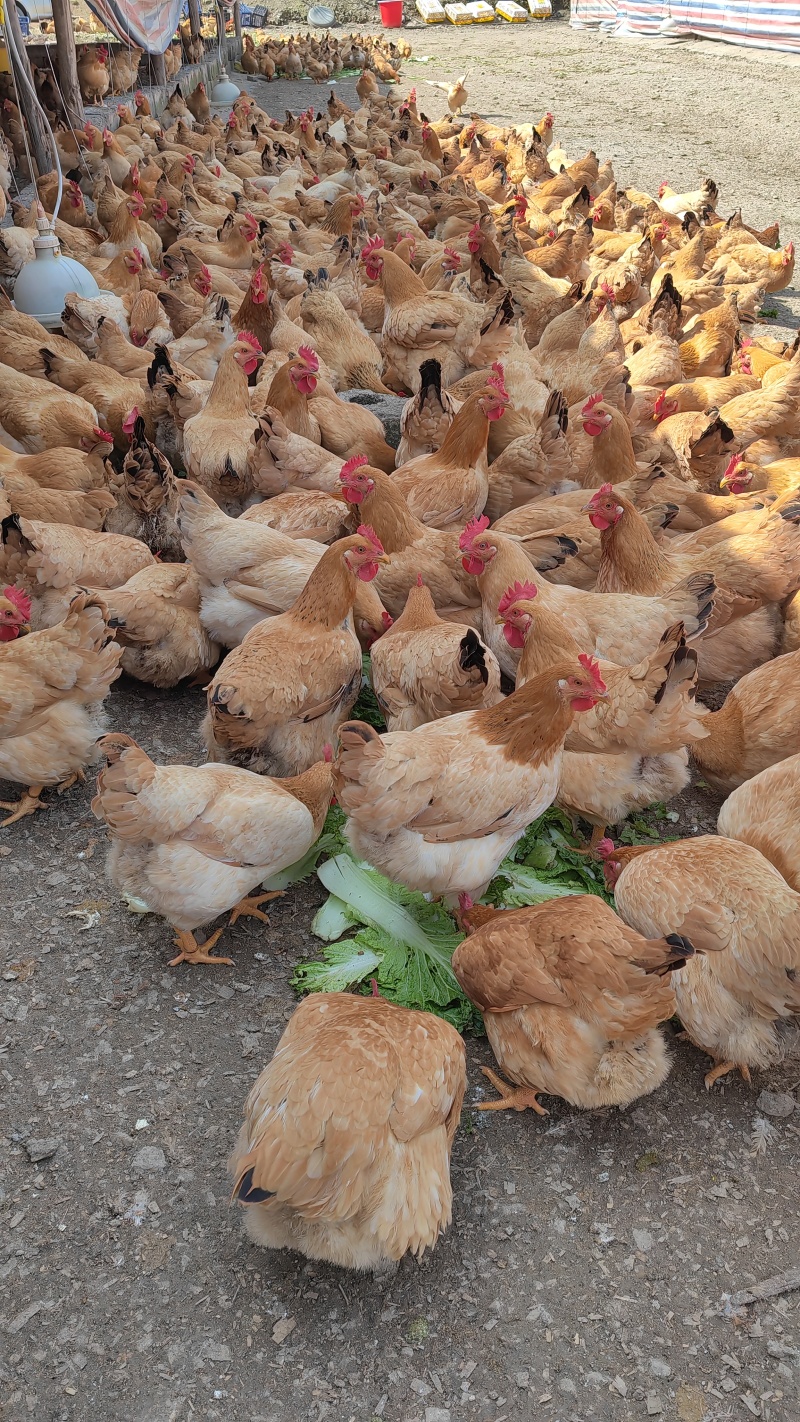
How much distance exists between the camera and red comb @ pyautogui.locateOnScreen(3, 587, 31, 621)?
377 centimetres

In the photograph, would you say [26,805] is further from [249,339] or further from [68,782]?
[249,339]

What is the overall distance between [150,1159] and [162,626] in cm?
219

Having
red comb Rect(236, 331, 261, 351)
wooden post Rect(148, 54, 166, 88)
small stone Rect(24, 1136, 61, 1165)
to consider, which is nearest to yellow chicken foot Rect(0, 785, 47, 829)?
small stone Rect(24, 1136, 61, 1165)

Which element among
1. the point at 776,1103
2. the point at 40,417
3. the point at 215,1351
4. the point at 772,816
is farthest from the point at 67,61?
the point at 215,1351

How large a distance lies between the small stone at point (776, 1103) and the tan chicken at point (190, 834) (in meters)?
1.64

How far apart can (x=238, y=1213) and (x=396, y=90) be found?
69.9ft

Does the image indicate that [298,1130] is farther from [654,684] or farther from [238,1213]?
[654,684]

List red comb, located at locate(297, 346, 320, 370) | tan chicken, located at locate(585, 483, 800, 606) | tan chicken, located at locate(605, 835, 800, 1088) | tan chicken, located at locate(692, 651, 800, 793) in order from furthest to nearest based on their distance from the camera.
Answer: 1. red comb, located at locate(297, 346, 320, 370)
2. tan chicken, located at locate(585, 483, 800, 606)
3. tan chicken, located at locate(692, 651, 800, 793)
4. tan chicken, located at locate(605, 835, 800, 1088)

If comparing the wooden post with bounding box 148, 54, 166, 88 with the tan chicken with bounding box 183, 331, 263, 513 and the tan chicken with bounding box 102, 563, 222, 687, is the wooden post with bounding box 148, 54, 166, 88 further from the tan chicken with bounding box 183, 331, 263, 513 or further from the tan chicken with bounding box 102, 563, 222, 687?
the tan chicken with bounding box 102, 563, 222, 687

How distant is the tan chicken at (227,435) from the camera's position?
4945 millimetres

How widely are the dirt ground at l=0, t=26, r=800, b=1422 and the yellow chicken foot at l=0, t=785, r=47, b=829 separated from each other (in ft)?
0.84

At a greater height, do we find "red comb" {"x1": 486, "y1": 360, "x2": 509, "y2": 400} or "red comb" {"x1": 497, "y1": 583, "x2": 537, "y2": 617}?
"red comb" {"x1": 486, "y1": 360, "x2": 509, "y2": 400}

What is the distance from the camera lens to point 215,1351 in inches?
85.5

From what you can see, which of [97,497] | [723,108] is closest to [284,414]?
[97,497]
